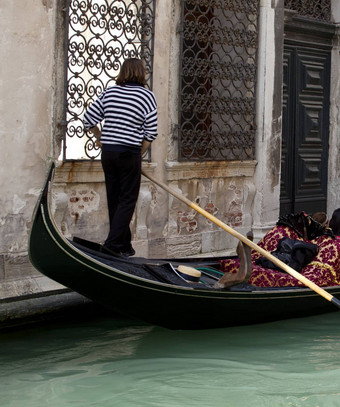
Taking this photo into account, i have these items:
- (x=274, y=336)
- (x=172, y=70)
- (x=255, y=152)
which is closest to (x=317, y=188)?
(x=255, y=152)

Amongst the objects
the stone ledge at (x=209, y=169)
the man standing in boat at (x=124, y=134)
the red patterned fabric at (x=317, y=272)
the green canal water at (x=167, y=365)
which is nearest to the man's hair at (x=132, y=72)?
the man standing in boat at (x=124, y=134)

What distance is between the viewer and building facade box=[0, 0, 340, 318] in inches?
243

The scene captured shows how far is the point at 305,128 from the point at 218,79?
61.8 inches

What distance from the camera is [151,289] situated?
214 inches

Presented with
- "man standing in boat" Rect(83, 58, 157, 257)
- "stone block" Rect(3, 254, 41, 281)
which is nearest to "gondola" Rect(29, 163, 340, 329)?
"man standing in boat" Rect(83, 58, 157, 257)

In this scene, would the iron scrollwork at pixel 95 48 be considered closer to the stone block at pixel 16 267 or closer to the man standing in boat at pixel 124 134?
the man standing in boat at pixel 124 134

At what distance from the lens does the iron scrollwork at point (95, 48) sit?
649 centimetres

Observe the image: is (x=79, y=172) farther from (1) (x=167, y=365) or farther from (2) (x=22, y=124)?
(1) (x=167, y=365)

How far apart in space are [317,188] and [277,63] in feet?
5.16

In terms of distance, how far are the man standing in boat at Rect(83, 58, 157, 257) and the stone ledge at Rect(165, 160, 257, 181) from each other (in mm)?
1240

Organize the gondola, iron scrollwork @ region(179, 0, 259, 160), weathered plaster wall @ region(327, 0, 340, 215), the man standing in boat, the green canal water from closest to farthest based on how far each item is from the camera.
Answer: the green canal water, the gondola, the man standing in boat, iron scrollwork @ region(179, 0, 259, 160), weathered plaster wall @ region(327, 0, 340, 215)

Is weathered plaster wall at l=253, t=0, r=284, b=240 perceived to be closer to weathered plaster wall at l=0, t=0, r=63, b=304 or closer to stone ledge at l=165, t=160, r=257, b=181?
stone ledge at l=165, t=160, r=257, b=181

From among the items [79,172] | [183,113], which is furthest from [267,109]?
[79,172]

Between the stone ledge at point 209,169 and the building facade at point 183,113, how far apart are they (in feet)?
0.05
